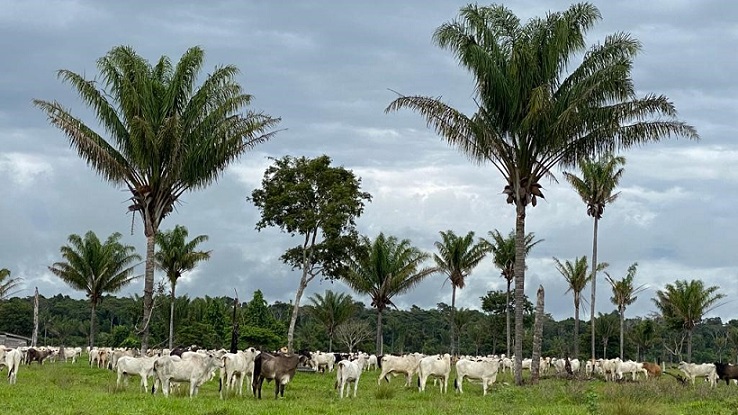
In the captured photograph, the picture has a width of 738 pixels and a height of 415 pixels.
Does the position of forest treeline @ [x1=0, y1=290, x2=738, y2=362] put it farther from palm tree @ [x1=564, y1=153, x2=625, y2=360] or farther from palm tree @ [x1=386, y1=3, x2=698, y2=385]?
palm tree @ [x1=386, y1=3, x2=698, y2=385]

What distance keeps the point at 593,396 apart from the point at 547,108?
12.3m

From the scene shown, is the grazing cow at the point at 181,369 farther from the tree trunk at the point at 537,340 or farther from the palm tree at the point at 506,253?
the palm tree at the point at 506,253

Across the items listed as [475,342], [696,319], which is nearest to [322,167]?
[696,319]

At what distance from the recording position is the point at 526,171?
29.8 m

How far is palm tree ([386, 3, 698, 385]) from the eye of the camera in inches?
1155

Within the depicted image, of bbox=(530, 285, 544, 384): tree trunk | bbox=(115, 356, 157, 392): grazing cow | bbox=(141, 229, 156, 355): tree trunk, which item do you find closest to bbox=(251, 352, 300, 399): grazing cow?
bbox=(115, 356, 157, 392): grazing cow

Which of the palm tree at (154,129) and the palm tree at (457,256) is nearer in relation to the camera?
the palm tree at (154,129)

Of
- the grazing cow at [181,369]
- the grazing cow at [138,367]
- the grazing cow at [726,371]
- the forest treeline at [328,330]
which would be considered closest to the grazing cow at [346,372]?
the grazing cow at [181,369]

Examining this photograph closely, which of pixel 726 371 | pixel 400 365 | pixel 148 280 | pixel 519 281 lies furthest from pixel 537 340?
pixel 148 280

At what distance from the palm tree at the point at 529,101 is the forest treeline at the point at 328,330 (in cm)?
2304

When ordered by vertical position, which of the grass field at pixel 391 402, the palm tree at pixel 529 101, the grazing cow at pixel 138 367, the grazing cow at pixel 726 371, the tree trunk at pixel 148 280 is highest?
the palm tree at pixel 529 101

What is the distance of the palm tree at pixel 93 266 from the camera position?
55750 millimetres

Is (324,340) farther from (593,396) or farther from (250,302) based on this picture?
(593,396)

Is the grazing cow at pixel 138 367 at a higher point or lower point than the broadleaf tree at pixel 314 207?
lower
